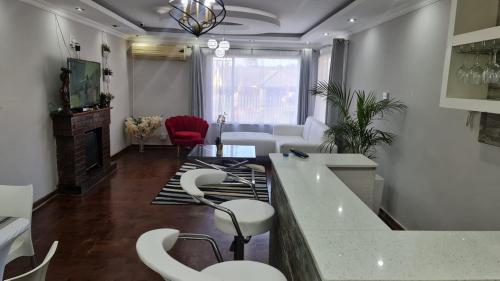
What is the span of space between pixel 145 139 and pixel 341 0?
16.5 feet

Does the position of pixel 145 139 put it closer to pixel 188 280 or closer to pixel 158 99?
→ pixel 158 99

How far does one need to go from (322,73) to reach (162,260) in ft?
21.5

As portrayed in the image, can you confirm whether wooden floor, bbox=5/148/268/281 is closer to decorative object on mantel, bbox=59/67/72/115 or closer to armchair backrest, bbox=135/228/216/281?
decorative object on mantel, bbox=59/67/72/115

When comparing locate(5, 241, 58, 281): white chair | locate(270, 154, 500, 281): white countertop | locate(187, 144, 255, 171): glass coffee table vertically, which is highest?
locate(270, 154, 500, 281): white countertop

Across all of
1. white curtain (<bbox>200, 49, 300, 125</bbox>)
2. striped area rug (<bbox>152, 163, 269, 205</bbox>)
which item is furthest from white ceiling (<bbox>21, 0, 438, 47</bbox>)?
striped area rug (<bbox>152, 163, 269, 205</bbox>)

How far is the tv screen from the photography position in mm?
4277

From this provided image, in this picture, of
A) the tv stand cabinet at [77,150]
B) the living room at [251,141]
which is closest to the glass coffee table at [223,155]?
the living room at [251,141]

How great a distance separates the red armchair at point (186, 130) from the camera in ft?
21.2

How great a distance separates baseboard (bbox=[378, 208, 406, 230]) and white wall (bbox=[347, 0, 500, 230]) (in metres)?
0.05

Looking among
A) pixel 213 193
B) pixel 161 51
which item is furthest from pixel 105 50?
pixel 213 193

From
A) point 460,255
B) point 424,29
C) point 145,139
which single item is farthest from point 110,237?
point 145,139

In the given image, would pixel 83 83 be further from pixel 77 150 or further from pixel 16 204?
pixel 16 204

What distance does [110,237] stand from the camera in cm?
321

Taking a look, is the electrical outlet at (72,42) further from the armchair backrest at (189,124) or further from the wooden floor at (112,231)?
the armchair backrest at (189,124)
